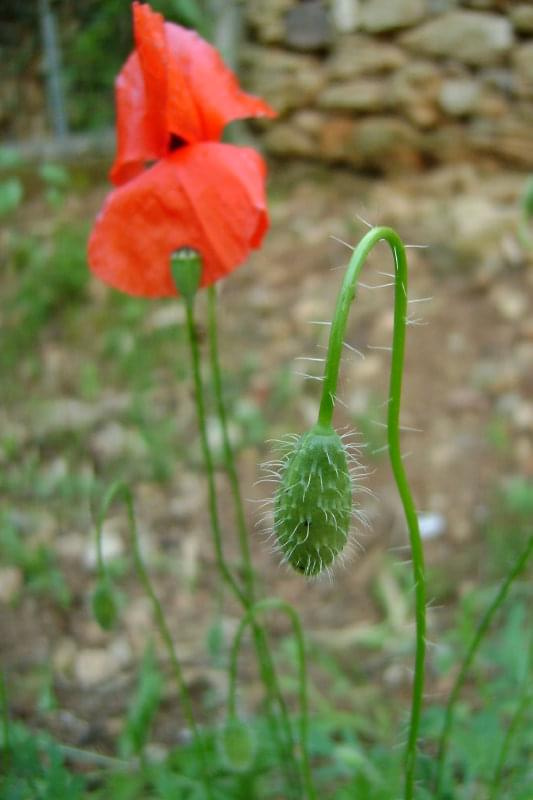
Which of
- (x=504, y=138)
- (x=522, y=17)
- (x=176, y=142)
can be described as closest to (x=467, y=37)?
(x=522, y=17)

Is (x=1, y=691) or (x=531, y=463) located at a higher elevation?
(x=1, y=691)

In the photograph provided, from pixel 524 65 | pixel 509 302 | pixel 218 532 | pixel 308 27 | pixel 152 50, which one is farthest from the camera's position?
pixel 308 27

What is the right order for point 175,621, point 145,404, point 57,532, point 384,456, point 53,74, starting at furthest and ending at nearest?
→ point 53,74 → point 145,404 → point 384,456 → point 57,532 → point 175,621

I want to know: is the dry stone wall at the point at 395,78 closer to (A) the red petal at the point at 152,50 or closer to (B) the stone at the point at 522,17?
(B) the stone at the point at 522,17

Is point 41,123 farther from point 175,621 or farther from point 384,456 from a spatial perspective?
point 175,621

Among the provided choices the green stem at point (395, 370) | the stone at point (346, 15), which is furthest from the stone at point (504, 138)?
the green stem at point (395, 370)

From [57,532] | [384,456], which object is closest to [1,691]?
[57,532]

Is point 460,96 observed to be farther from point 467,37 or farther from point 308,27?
point 308,27

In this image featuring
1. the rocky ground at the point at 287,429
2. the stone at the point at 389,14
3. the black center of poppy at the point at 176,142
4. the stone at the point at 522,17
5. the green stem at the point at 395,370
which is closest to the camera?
the green stem at the point at 395,370
